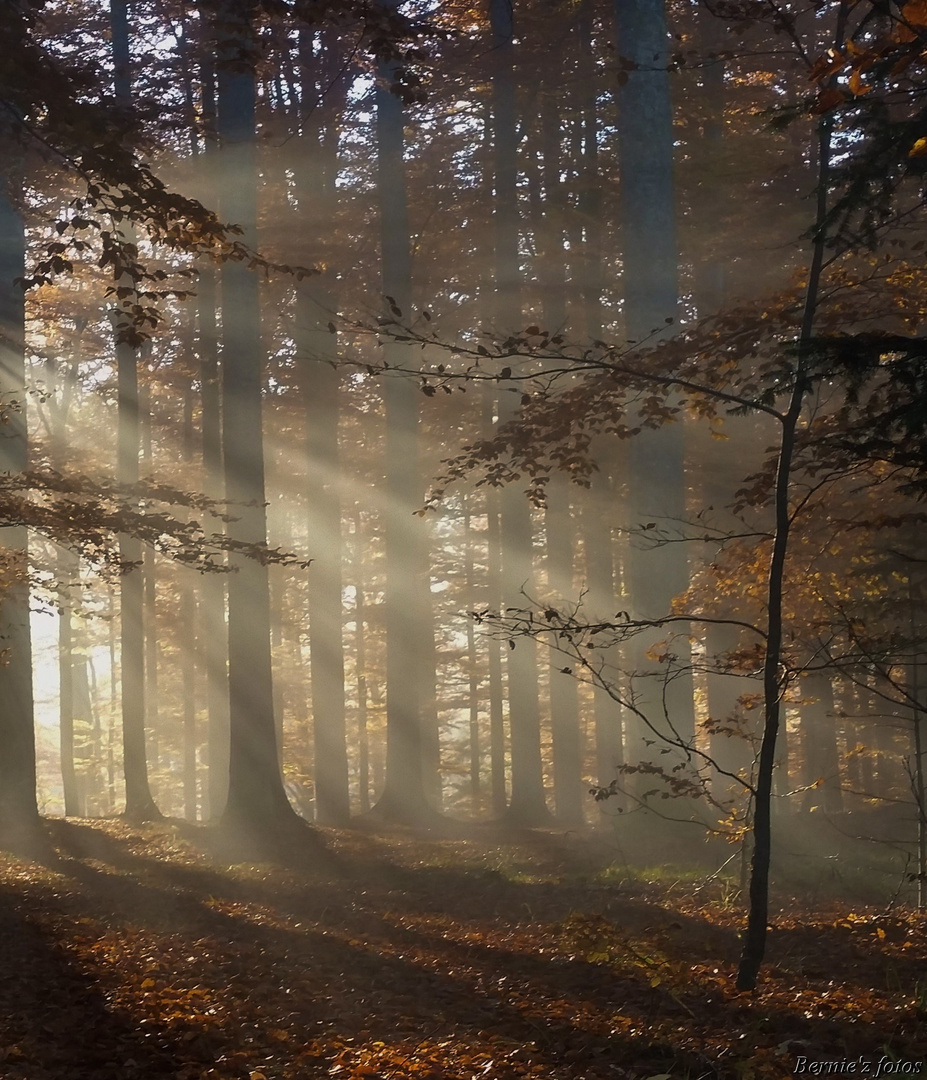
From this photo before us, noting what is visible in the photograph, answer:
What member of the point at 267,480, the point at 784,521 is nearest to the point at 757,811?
the point at 784,521

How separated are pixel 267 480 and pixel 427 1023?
1946 cm

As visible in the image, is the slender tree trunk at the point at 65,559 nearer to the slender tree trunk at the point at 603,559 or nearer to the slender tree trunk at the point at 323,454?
the slender tree trunk at the point at 323,454

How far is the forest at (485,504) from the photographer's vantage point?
22.0 ft

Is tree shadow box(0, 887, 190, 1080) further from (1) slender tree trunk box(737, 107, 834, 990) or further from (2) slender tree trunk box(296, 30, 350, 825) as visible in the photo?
(2) slender tree trunk box(296, 30, 350, 825)

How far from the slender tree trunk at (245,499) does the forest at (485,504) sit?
2.2 inches

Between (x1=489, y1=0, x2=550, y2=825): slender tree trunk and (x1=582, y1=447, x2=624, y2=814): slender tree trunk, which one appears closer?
(x1=489, y1=0, x2=550, y2=825): slender tree trunk

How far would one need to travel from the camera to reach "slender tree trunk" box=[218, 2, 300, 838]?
14.8 metres

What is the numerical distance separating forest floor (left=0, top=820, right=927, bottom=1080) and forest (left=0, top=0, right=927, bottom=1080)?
2.1 inches

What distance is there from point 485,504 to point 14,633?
13211mm

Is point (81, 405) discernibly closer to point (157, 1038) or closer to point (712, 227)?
point (712, 227)

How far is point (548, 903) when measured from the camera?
39.0 feet

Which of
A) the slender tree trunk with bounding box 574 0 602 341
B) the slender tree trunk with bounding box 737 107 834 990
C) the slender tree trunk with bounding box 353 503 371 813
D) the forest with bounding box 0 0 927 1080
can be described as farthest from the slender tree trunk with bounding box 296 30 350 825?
the slender tree trunk with bounding box 737 107 834 990

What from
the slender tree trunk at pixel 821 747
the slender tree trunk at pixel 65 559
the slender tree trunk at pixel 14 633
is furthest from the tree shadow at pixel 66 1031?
the slender tree trunk at pixel 821 747

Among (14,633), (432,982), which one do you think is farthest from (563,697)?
(432,982)
